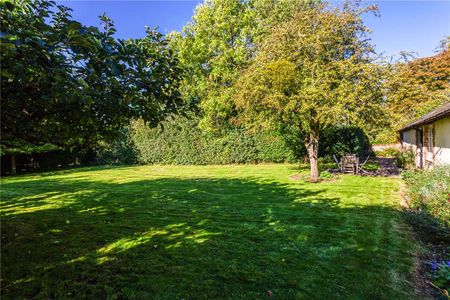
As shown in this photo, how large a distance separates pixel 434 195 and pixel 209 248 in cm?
521

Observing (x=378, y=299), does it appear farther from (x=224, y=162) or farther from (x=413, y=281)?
(x=224, y=162)

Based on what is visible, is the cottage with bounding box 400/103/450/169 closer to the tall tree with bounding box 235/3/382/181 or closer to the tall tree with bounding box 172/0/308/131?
the tall tree with bounding box 235/3/382/181

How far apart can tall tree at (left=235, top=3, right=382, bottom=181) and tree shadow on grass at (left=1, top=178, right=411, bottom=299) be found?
3.90m

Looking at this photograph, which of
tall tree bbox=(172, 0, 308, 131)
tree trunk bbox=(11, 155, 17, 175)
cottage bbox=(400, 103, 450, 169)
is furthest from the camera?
tall tree bbox=(172, 0, 308, 131)

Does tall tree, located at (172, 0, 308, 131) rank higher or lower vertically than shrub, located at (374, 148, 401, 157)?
higher

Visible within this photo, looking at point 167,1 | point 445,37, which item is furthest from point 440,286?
point 445,37

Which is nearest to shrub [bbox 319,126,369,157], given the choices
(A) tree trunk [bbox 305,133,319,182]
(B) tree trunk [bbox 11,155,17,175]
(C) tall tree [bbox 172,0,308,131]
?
(A) tree trunk [bbox 305,133,319,182]

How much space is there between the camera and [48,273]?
3902mm

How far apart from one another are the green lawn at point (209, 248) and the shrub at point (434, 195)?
0.64 metres

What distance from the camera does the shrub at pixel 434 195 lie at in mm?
5489

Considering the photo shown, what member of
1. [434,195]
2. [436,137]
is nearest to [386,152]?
[436,137]

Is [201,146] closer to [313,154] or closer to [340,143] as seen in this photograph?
[340,143]

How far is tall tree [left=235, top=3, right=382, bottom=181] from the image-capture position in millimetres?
10203

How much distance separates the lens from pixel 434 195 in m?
6.10
